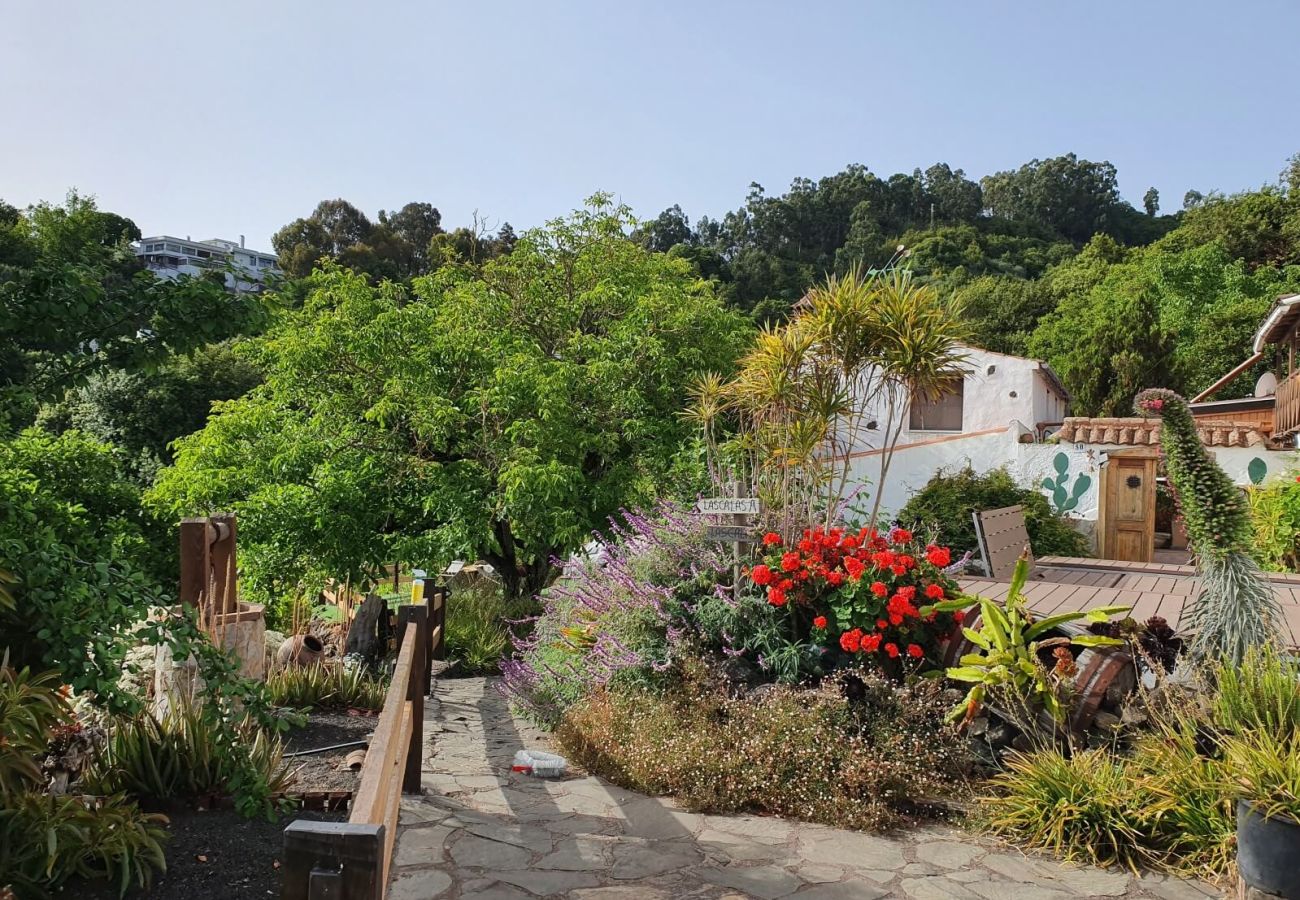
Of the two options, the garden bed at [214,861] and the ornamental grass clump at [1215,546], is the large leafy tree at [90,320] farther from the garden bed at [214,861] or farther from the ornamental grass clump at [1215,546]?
the ornamental grass clump at [1215,546]

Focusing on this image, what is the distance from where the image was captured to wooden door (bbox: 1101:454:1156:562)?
1345cm

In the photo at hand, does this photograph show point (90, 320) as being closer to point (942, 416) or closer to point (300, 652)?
point (300, 652)

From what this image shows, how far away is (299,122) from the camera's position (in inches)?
363

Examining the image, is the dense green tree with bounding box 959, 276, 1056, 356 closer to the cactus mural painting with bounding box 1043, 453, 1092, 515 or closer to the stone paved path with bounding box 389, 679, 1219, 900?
the cactus mural painting with bounding box 1043, 453, 1092, 515

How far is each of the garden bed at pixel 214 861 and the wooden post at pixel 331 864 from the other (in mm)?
1858

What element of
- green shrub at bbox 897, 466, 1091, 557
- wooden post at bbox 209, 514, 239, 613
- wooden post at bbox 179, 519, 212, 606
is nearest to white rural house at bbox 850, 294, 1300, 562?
green shrub at bbox 897, 466, 1091, 557

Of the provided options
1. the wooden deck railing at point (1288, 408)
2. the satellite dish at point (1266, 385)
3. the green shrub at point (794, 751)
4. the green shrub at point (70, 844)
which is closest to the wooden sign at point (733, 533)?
the green shrub at point (794, 751)

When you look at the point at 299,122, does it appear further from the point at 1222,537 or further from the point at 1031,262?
→ the point at 1031,262

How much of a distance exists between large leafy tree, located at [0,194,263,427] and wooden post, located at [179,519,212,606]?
1.68 meters

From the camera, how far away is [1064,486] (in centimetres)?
1402

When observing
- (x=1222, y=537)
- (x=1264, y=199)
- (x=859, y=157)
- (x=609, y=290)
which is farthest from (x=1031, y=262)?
(x=1222, y=537)

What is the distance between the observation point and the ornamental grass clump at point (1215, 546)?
4312 millimetres

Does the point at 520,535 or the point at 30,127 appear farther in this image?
the point at 520,535

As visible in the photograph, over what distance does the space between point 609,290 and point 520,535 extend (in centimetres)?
291
